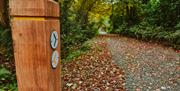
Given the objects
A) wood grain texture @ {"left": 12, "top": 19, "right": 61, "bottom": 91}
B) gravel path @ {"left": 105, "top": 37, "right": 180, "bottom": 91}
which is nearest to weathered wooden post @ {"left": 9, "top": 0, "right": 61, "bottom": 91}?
wood grain texture @ {"left": 12, "top": 19, "right": 61, "bottom": 91}

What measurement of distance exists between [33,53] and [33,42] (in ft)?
0.24

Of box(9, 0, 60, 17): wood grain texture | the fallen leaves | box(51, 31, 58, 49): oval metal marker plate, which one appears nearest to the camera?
box(9, 0, 60, 17): wood grain texture

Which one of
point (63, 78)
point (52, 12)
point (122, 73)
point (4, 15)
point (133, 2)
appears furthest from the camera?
point (133, 2)

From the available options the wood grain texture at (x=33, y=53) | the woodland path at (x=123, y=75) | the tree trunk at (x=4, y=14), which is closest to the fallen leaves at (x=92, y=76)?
the woodland path at (x=123, y=75)

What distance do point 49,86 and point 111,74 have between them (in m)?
4.86

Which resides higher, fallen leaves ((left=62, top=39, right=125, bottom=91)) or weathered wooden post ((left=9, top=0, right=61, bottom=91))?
weathered wooden post ((left=9, top=0, right=61, bottom=91))

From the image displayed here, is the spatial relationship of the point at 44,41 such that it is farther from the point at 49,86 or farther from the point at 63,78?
the point at 63,78

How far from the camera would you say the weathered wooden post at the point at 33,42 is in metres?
1.46

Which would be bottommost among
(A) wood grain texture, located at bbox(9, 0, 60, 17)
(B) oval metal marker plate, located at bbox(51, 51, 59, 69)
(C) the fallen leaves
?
(C) the fallen leaves

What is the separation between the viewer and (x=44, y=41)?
1.46 metres

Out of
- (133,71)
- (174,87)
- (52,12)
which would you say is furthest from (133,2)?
(52,12)

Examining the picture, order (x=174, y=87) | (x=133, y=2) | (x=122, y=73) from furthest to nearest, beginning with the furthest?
(x=133, y=2)
(x=122, y=73)
(x=174, y=87)

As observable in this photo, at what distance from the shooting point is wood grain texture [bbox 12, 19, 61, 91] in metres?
1.46

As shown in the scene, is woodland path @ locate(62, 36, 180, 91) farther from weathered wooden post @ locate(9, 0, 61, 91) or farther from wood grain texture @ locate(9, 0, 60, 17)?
wood grain texture @ locate(9, 0, 60, 17)
